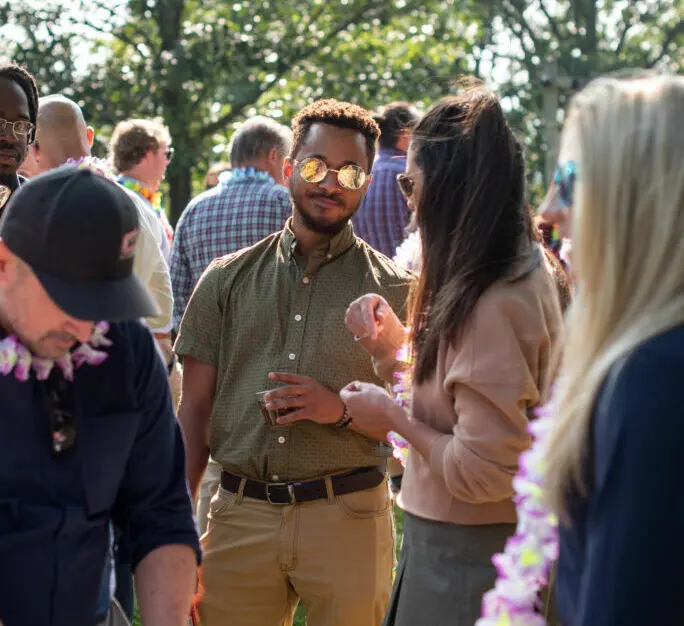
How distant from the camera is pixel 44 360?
229cm

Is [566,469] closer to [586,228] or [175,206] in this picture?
[586,228]

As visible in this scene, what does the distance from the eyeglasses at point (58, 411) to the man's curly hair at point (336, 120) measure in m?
1.84

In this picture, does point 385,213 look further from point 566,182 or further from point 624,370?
point 624,370

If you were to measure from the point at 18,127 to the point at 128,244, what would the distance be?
182 cm

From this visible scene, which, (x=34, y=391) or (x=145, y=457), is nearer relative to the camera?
(x=34, y=391)

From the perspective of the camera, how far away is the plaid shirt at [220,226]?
19.2 ft

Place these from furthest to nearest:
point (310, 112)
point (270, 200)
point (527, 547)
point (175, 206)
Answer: point (175, 206) < point (270, 200) < point (310, 112) < point (527, 547)

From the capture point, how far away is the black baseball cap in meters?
2.19

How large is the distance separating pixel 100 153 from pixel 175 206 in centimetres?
144

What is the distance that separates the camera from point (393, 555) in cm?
377

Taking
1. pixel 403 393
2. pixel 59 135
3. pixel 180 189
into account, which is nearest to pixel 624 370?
pixel 403 393

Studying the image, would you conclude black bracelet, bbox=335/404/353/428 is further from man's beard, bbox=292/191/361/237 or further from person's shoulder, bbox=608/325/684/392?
person's shoulder, bbox=608/325/684/392

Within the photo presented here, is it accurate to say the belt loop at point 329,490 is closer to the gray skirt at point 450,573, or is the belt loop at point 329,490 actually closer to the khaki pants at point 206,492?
the khaki pants at point 206,492

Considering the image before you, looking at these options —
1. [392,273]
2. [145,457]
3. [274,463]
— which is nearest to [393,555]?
[274,463]
